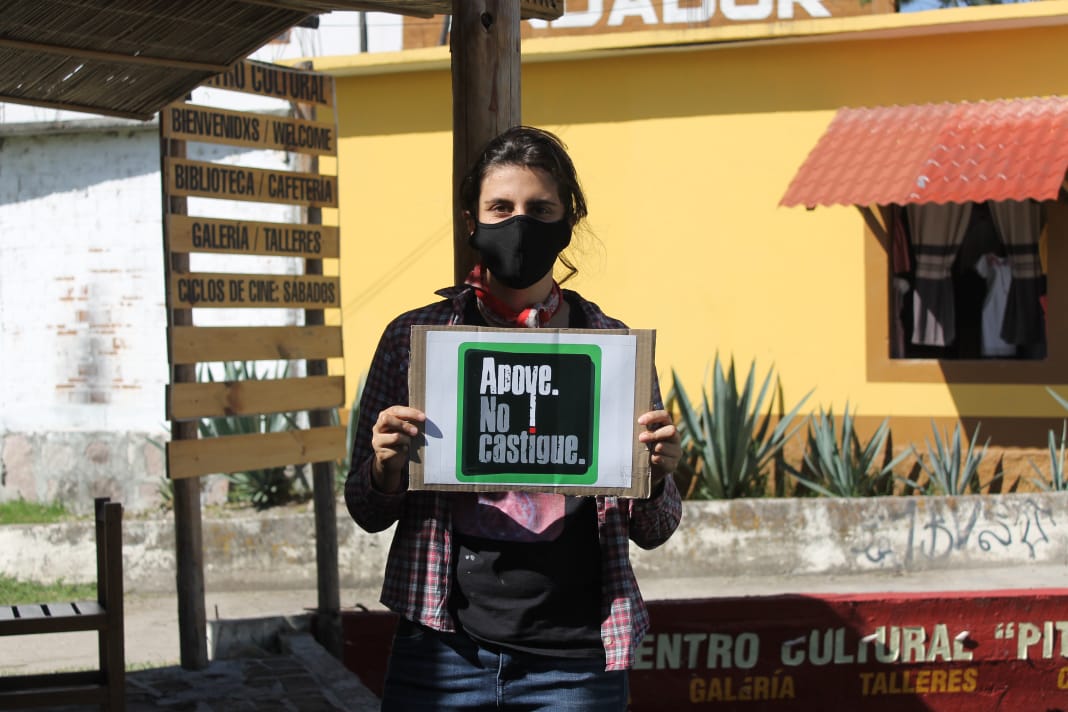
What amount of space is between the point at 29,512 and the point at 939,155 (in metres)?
8.29

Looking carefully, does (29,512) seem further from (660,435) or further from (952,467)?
(660,435)

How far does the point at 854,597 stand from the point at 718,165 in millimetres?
6150

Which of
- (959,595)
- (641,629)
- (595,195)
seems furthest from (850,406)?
(641,629)

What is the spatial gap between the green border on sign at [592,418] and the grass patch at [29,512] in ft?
32.5

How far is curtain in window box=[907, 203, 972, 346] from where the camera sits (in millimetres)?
11031

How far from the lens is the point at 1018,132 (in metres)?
10.3

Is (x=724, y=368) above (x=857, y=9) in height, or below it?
below

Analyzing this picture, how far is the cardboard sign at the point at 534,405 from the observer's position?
8.23 feet

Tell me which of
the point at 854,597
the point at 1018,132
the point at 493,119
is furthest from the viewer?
the point at 1018,132

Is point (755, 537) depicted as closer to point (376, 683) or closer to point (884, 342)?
point (884, 342)

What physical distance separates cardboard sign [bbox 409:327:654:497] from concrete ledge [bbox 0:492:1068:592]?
679cm

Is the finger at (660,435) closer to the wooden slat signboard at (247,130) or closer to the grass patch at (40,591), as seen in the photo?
the wooden slat signboard at (247,130)

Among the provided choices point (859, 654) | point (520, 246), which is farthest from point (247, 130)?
point (520, 246)

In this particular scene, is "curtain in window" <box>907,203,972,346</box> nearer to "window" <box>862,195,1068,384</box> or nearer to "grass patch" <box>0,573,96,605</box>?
"window" <box>862,195,1068,384</box>
